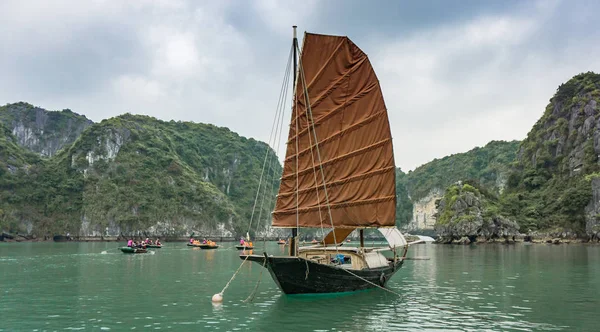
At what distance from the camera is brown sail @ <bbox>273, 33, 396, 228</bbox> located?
57.2ft

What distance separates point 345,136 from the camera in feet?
58.6

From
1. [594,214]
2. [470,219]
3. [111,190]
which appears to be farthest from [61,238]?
[594,214]

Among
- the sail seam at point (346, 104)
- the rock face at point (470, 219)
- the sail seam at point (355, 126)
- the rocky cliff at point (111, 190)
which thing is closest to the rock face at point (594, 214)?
the rock face at point (470, 219)

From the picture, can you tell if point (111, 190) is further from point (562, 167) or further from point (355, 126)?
point (355, 126)

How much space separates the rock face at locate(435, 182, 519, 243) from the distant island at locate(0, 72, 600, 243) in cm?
17

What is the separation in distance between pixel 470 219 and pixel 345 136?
58229 millimetres

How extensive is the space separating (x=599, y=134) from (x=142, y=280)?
71.4 metres

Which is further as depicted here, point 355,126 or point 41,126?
point 41,126

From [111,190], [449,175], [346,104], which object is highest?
[449,175]

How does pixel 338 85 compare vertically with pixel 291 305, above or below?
above

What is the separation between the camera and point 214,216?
114 metres

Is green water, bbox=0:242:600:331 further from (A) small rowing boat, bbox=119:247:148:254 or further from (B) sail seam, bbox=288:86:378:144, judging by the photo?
(A) small rowing boat, bbox=119:247:148:254

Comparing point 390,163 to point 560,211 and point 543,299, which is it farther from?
point 560,211

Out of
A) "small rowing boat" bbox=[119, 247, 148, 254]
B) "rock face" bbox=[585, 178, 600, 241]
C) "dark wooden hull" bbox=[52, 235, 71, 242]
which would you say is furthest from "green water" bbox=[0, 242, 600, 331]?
"dark wooden hull" bbox=[52, 235, 71, 242]
